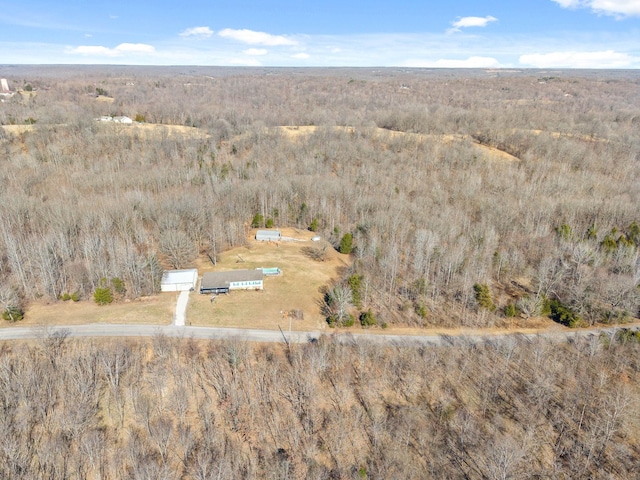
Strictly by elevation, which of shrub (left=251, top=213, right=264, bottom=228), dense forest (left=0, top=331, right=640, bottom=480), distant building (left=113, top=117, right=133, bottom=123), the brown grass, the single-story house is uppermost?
distant building (left=113, top=117, right=133, bottom=123)

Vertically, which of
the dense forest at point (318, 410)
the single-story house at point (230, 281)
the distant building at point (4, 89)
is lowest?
the dense forest at point (318, 410)

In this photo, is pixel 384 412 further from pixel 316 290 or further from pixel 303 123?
pixel 303 123

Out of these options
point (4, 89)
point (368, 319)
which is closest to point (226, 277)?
point (368, 319)

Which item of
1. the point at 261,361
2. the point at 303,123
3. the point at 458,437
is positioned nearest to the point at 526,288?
the point at 458,437

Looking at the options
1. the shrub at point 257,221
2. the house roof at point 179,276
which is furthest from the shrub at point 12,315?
the shrub at point 257,221

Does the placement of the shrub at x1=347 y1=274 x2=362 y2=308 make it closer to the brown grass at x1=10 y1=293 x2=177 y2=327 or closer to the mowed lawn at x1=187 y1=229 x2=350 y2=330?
the mowed lawn at x1=187 y1=229 x2=350 y2=330

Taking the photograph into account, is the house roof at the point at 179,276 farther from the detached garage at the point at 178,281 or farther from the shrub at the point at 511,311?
the shrub at the point at 511,311

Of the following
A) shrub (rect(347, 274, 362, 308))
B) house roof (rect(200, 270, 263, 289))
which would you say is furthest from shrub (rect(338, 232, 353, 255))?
house roof (rect(200, 270, 263, 289))
